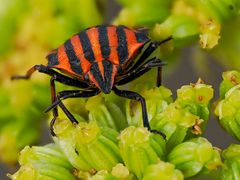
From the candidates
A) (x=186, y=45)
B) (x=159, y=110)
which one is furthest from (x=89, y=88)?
(x=186, y=45)

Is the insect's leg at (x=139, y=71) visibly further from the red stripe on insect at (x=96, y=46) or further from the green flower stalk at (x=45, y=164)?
the green flower stalk at (x=45, y=164)

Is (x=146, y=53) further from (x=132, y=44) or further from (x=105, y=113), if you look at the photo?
(x=105, y=113)

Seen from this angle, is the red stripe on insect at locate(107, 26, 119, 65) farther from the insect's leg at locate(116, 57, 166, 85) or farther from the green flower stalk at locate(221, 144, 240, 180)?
the green flower stalk at locate(221, 144, 240, 180)

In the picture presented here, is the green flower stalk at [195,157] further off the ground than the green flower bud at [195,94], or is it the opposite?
the green flower bud at [195,94]

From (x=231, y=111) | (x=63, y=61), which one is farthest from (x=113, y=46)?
(x=231, y=111)

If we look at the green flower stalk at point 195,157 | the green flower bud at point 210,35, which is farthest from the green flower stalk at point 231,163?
the green flower bud at point 210,35

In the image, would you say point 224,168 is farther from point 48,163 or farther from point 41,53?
point 41,53

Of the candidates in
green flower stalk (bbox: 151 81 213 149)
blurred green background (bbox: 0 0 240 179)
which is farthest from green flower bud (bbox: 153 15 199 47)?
green flower stalk (bbox: 151 81 213 149)

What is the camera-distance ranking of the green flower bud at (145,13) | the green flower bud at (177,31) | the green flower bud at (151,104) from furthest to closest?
the green flower bud at (145,13) → the green flower bud at (177,31) → the green flower bud at (151,104)
